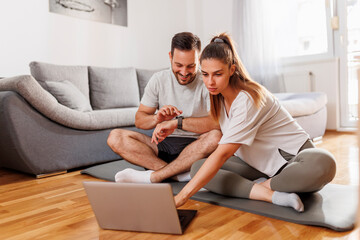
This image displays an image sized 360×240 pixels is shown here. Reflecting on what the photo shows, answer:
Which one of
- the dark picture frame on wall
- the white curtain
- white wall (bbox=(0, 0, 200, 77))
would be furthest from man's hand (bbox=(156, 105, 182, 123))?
the white curtain

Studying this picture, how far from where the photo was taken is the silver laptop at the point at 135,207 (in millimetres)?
1118

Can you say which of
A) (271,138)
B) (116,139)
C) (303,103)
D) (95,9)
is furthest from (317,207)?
(95,9)

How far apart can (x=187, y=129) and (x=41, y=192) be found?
0.89m

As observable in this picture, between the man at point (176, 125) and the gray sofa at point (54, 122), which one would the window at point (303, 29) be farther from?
the man at point (176, 125)

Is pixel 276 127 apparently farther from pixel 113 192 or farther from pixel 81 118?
pixel 81 118

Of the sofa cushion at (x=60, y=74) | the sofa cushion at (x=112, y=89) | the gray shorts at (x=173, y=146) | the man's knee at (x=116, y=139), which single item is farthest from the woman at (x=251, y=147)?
the sofa cushion at (x=112, y=89)

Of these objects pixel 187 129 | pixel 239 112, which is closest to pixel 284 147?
pixel 239 112

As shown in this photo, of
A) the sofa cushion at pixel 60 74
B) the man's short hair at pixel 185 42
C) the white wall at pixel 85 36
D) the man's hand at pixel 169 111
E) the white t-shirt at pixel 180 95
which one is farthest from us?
the white wall at pixel 85 36

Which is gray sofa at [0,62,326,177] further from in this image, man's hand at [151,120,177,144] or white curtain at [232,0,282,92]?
white curtain at [232,0,282,92]

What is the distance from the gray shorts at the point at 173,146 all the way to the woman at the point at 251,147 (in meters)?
0.34

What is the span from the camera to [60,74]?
2994 millimetres

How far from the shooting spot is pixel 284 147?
4.94 ft

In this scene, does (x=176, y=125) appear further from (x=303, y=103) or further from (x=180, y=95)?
(x=303, y=103)

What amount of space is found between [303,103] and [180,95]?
1731 mm
